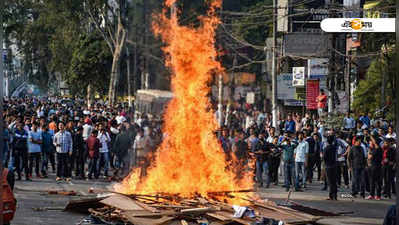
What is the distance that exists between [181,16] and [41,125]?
41.2 ft

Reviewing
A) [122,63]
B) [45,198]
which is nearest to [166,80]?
[45,198]

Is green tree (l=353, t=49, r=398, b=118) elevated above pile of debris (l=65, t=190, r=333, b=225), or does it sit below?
above

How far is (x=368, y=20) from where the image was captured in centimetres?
1488

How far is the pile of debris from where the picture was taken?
1284 centimetres

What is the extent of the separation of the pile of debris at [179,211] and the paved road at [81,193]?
567 mm

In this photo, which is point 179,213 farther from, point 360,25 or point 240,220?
point 360,25

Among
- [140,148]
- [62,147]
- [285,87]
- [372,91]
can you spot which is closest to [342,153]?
[140,148]

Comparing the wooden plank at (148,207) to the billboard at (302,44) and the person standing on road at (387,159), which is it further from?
the billboard at (302,44)

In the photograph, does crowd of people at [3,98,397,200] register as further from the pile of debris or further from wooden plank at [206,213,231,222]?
wooden plank at [206,213,231,222]

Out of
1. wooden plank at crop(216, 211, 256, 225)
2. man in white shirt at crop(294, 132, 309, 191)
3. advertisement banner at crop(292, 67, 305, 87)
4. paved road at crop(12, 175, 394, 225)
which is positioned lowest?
paved road at crop(12, 175, 394, 225)

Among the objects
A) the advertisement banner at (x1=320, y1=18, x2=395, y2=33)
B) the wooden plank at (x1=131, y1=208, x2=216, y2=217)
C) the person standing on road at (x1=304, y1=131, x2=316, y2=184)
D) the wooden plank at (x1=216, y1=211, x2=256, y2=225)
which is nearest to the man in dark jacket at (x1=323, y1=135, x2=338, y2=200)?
the person standing on road at (x1=304, y1=131, x2=316, y2=184)

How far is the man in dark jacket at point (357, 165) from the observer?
18422 millimetres

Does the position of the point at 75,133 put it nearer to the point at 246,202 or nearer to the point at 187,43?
the point at 187,43

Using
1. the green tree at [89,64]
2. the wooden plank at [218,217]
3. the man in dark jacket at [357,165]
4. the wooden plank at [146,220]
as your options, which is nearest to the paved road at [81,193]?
the man in dark jacket at [357,165]
